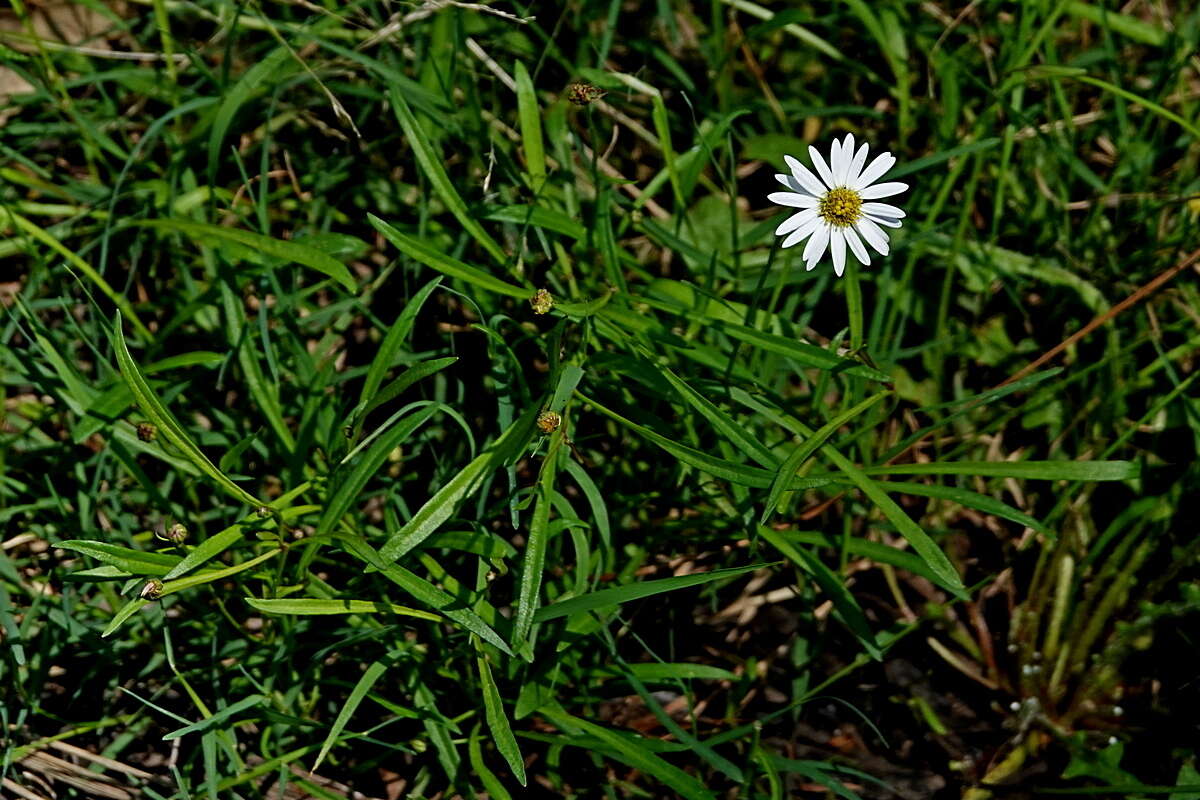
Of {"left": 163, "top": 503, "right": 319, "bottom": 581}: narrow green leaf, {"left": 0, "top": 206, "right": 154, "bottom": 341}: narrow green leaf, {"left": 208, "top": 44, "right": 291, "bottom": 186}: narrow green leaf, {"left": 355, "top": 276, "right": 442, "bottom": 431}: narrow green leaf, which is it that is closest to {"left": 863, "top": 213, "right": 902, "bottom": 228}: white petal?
{"left": 355, "top": 276, "right": 442, "bottom": 431}: narrow green leaf

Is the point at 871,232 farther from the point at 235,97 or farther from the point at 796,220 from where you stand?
the point at 235,97

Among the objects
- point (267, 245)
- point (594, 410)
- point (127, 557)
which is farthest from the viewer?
point (594, 410)

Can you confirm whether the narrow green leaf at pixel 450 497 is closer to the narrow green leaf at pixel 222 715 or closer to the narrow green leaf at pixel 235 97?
the narrow green leaf at pixel 222 715

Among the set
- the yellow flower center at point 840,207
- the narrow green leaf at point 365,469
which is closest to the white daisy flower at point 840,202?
Result: the yellow flower center at point 840,207

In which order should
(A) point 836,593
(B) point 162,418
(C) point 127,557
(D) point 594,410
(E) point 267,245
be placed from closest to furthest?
(C) point 127,557 → (B) point 162,418 → (A) point 836,593 → (E) point 267,245 → (D) point 594,410

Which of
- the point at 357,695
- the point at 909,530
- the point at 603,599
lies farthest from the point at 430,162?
the point at 909,530

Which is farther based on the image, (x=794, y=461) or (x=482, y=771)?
(x=482, y=771)

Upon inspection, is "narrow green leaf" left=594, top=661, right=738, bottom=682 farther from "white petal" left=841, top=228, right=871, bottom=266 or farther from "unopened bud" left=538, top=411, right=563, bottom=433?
"white petal" left=841, top=228, right=871, bottom=266

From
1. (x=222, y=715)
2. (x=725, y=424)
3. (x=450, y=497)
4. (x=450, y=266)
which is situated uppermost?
(x=450, y=266)
